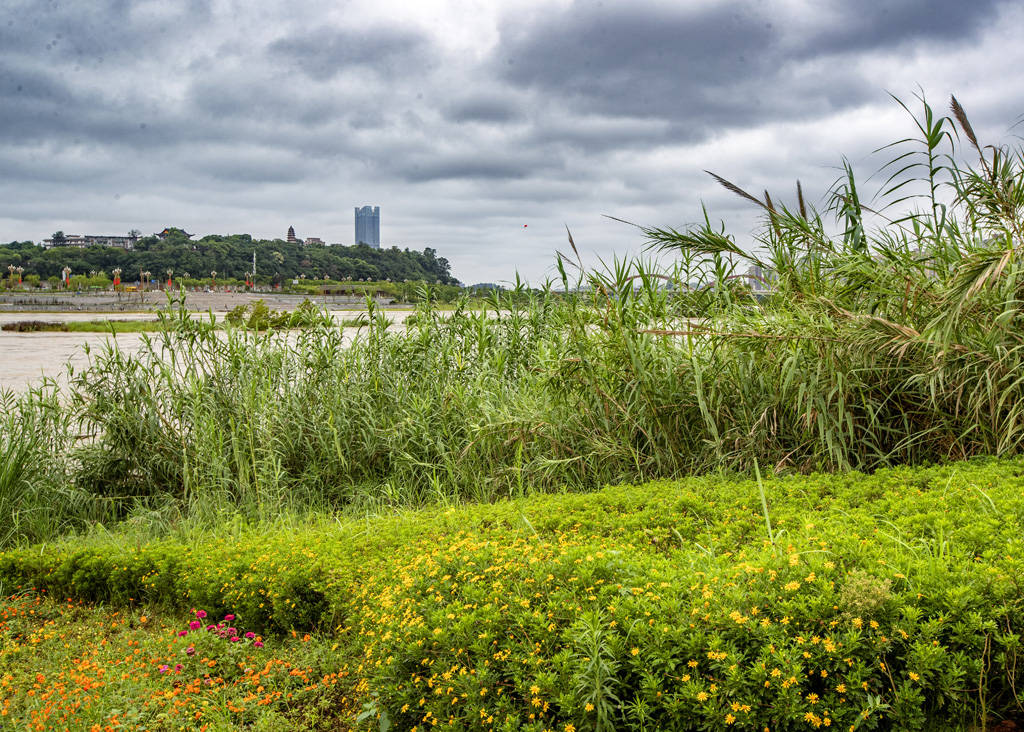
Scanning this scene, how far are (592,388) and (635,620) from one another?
303cm

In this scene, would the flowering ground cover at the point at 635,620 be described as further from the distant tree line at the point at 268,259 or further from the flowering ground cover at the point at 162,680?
the distant tree line at the point at 268,259

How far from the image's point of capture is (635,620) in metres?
2.11

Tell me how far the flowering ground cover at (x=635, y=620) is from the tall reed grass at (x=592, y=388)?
704 mm

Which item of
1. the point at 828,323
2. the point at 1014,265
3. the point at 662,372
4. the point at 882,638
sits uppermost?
the point at 1014,265

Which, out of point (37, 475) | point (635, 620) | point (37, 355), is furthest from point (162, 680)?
point (37, 355)

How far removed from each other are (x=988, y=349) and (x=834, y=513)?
1.66 meters

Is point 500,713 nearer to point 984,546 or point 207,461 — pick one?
point 984,546

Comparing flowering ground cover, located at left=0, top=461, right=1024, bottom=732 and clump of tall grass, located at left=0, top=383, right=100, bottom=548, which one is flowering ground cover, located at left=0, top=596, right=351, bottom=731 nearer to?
flowering ground cover, located at left=0, top=461, right=1024, bottom=732

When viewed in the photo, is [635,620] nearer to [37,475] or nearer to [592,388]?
[592,388]

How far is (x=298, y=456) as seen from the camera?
20.7ft

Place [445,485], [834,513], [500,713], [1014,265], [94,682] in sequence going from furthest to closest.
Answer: [445,485] < [1014,265] < [834,513] < [94,682] < [500,713]

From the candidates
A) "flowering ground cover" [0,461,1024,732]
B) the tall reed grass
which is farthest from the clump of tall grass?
"flowering ground cover" [0,461,1024,732]

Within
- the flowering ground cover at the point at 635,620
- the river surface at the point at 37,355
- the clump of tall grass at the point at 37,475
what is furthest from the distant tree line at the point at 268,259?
the flowering ground cover at the point at 635,620

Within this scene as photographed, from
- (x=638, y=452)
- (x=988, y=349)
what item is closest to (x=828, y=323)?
(x=988, y=349)
